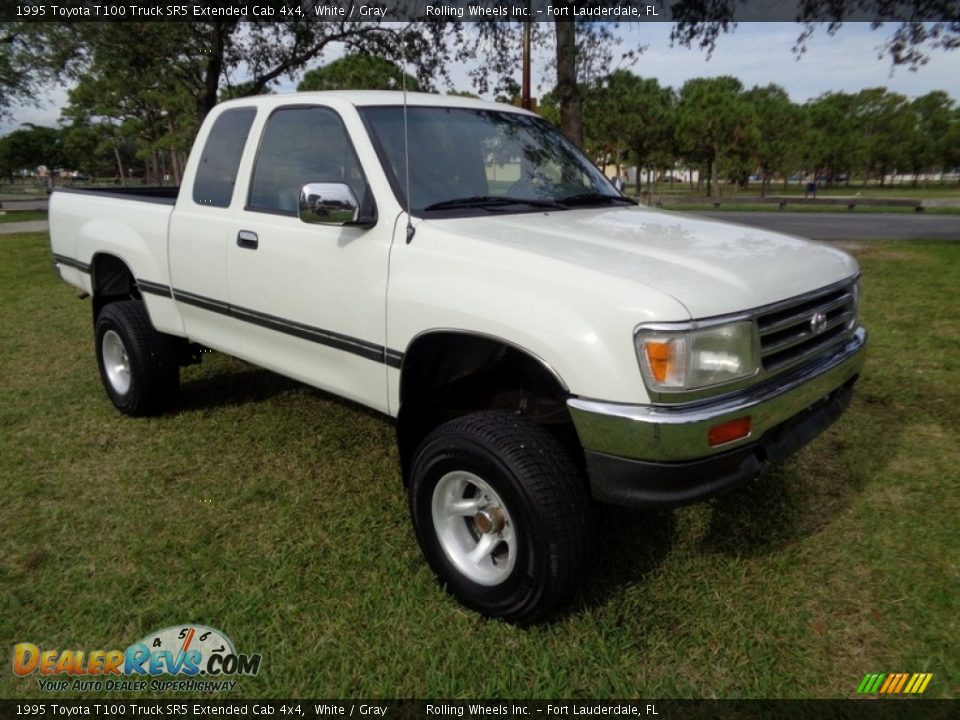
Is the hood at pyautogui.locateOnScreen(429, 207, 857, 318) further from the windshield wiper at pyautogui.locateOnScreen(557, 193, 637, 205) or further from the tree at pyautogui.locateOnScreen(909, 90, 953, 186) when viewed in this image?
the tree at pyautogui.locateOnScreen(909, 90, 953, 186)

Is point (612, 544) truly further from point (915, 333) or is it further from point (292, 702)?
point (915, 333)

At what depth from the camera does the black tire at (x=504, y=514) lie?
2.40m

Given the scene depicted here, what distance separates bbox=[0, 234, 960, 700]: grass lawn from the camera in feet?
8.10

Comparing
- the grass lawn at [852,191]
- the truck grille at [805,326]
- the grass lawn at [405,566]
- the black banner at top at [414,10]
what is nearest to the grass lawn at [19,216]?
the black banner at top at [414,10]

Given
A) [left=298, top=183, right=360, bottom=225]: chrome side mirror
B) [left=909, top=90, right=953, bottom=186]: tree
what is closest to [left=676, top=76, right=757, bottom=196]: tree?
[left=909, top=90, right=953, bottom=186]: tree

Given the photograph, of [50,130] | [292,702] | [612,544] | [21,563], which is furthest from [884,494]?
[50,130]

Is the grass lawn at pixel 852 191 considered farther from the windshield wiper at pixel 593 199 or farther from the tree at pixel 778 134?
the windshield wiper at pixel 593 199

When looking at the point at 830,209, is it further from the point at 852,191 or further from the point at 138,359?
the point at 852,191

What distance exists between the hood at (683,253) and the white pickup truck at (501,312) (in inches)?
0.5

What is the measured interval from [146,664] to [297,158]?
230 cm

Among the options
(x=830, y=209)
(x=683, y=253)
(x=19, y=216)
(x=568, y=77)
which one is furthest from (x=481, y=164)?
(x=19, y=216)

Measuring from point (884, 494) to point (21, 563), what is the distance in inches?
161

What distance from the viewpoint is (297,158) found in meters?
3.47

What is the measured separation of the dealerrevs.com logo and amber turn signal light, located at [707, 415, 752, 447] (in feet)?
5.71
